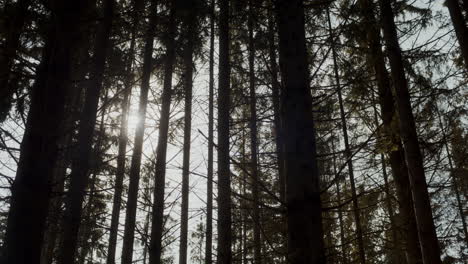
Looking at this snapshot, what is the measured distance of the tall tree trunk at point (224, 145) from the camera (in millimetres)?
5641

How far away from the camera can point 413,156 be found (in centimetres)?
495

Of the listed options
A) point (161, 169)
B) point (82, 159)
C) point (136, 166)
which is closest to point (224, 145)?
point (161, 169)

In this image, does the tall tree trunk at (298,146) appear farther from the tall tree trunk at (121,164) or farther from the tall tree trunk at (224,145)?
the tall tree trunk at (121,164)

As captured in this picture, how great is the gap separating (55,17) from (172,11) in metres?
3.88

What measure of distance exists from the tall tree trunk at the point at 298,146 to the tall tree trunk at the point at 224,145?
125 inches

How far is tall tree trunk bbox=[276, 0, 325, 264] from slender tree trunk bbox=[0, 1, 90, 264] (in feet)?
6.75

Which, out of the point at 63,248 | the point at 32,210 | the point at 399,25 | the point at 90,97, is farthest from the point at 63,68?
the point at 399,25

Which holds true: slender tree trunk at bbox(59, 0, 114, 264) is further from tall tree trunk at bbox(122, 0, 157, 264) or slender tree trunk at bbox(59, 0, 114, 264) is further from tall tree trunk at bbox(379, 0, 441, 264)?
tall tree trunk at bbox(379, 0, 441, 264)

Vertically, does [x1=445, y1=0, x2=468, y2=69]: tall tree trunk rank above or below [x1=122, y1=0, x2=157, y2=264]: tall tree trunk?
above

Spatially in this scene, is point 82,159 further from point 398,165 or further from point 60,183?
point 398,165

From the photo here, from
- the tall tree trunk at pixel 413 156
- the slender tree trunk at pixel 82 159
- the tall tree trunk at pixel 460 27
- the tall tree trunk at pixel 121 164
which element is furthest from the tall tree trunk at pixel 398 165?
the tall tree trunk at pixel 121 164

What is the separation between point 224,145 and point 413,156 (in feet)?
10.2

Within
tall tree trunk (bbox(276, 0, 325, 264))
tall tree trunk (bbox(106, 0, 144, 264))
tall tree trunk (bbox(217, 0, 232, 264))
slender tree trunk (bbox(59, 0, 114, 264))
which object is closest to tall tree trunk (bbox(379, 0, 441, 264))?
tall tree trunk (bbox(217, 0, 232, 264))

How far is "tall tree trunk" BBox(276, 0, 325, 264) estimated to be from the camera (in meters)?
1.61
